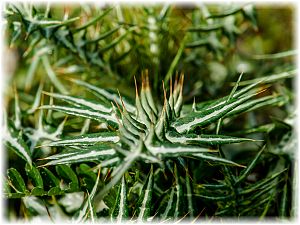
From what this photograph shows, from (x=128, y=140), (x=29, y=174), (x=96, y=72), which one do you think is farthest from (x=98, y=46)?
(x=128, y=140)

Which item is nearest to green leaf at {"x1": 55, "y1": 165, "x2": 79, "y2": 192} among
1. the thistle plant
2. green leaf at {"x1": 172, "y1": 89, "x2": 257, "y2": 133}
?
the thistle plant

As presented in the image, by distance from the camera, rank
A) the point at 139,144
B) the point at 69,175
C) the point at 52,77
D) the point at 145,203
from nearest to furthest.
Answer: the point at 139,144 < the point at 145,203 < the point at 69,175 < the point at 52,77

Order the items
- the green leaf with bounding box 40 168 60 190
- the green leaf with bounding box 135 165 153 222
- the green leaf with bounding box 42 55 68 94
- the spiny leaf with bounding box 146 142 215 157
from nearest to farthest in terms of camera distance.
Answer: the spiny leaf with bounding box 146 142 215 157, the green leaf with bounding box 135 165 153 222, the green leaf with bounding box 40 168 60 190, the green leaf with bounding box 42 55 68 94

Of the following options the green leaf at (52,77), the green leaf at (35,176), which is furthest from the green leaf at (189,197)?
the green leaf at (52,77)

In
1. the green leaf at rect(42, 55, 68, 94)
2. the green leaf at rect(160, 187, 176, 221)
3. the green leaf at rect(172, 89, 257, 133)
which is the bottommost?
the green leaf at rect(160, 187, 176, 221)

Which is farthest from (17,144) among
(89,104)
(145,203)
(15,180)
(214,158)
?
(214,158)

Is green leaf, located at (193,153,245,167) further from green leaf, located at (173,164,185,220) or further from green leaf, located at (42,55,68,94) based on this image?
green leaf, located at (42,55,68,94)

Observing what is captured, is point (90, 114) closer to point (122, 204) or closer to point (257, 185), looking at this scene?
point (122, 204)

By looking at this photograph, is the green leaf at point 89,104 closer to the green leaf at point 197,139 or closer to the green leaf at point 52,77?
the green leaf at point 197,139

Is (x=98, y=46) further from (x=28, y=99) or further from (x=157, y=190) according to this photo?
(x=157, y=190)
